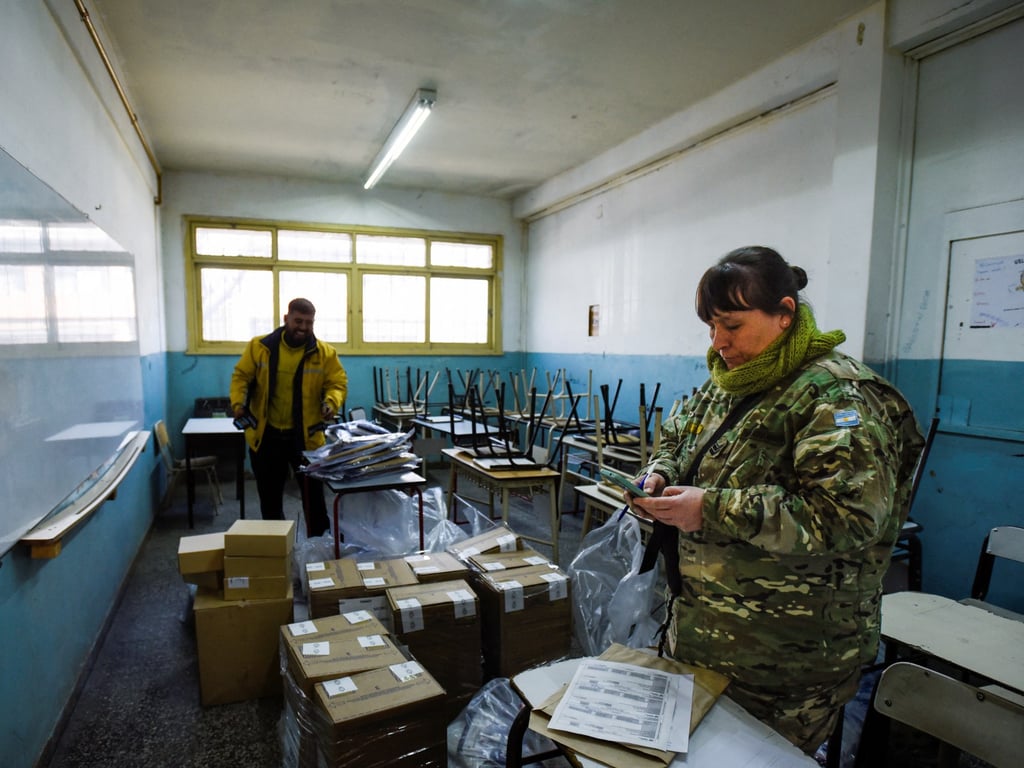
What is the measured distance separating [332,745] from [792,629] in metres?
1.09

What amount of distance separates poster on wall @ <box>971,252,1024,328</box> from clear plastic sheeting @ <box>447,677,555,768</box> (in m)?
2.56

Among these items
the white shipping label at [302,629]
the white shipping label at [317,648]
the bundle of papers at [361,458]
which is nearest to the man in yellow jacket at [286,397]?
the bundle of papers at [361,458]

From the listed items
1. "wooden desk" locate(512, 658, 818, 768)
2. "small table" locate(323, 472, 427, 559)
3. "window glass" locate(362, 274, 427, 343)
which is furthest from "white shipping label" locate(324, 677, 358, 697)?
"window glass" locate(362, 274, 427, 343)

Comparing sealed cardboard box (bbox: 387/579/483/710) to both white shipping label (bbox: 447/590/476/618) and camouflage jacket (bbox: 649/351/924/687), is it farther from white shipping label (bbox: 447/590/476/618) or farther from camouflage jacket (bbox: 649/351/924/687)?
camouflage jacket (bbox: 649/351/924/687)

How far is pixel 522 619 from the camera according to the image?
205cm

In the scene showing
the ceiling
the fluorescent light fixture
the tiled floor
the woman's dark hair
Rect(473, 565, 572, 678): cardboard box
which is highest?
the ceiling

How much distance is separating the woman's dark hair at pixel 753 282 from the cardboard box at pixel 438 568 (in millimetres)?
1557

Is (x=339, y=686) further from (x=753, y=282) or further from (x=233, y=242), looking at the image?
(x=233, y=242)

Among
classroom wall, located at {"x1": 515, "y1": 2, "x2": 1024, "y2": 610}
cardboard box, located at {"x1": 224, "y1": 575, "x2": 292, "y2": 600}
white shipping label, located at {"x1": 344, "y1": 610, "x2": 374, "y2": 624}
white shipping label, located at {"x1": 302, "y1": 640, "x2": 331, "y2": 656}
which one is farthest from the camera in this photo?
classroom wall, located at {"x1": 515, "y1": 2, "x2": 1024, "y2": 610}

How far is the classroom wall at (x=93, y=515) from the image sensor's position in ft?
5.04

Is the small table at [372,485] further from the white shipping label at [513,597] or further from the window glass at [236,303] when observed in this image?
the window glass at [236,303]

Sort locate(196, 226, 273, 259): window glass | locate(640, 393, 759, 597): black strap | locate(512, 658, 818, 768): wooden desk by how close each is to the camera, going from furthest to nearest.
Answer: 1. locate(196, 226, 273, 259): window glass
2. locate(640, 393, 759, 597): black strap
3. locate(512, 658, 818, 768): wooden desk

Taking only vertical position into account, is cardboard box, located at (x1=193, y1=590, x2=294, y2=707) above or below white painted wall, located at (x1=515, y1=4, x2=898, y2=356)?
below

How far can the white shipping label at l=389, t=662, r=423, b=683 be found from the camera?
153 cm
